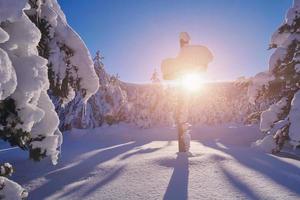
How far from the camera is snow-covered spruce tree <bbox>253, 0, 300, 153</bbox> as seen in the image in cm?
1174

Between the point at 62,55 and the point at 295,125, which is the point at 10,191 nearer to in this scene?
the point at 62,55

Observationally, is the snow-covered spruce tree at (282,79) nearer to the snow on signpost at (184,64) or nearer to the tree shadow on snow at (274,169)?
the tree shadow on snow at (274,169)

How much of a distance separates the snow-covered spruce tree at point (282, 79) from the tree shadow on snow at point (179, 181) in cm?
451

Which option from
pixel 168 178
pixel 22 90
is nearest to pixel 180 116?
pixel 168 178

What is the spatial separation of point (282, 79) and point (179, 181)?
7131 mm

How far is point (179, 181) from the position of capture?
710cm

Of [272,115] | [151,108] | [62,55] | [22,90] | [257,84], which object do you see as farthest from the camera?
[151,108]

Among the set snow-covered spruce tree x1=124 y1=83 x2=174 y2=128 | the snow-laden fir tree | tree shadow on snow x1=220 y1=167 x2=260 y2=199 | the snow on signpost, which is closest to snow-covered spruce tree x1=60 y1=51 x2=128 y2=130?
snow-covered spruce tree x1=124 y1=83 x2=174 y2=128

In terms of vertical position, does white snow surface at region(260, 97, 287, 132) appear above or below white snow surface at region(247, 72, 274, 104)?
below

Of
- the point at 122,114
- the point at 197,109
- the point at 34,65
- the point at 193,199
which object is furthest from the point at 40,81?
the point at 197,109

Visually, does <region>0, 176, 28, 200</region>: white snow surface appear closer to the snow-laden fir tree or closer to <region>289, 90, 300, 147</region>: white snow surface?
the snow-laden fir tree

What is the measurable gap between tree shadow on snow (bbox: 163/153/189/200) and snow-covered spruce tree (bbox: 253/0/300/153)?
451 centimetres

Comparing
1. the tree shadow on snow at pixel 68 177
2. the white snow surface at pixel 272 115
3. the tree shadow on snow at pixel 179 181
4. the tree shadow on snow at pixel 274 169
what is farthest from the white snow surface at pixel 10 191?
the white snow surface at pixel 272 115

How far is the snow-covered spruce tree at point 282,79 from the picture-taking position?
11742 mm
